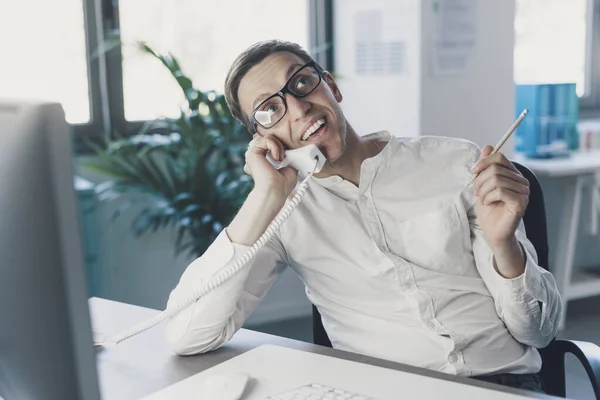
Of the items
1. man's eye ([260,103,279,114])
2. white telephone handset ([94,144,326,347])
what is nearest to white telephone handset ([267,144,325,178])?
white telephone handset ([94,144,326,347])

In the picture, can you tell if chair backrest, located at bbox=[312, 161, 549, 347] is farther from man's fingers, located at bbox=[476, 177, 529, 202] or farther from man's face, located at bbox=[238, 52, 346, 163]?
man's face, located at bbox=[238, 52, 346, 163]

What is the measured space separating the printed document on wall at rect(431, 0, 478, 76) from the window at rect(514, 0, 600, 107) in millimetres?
977

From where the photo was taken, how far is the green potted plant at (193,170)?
2.94m

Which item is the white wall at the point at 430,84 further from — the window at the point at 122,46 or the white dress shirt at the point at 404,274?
the white dress shirt at the point at 404,274

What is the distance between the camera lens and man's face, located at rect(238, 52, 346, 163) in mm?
1549

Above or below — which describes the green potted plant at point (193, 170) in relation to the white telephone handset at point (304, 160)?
below

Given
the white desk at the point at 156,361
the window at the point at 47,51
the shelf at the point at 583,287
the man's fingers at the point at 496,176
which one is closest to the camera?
the white desk at the point at 156,361

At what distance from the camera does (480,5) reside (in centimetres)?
337

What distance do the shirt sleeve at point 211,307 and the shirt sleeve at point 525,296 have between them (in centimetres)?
46

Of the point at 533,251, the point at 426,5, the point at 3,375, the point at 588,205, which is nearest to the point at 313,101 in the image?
the point at 533,251

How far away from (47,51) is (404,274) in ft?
7.28

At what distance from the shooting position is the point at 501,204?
139 centimetres

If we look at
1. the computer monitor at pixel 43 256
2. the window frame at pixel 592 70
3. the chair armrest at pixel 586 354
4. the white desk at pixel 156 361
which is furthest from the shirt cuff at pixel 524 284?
the window frame at pixel 592 70

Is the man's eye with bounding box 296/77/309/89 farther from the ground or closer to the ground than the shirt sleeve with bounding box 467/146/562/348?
farther from the ground
